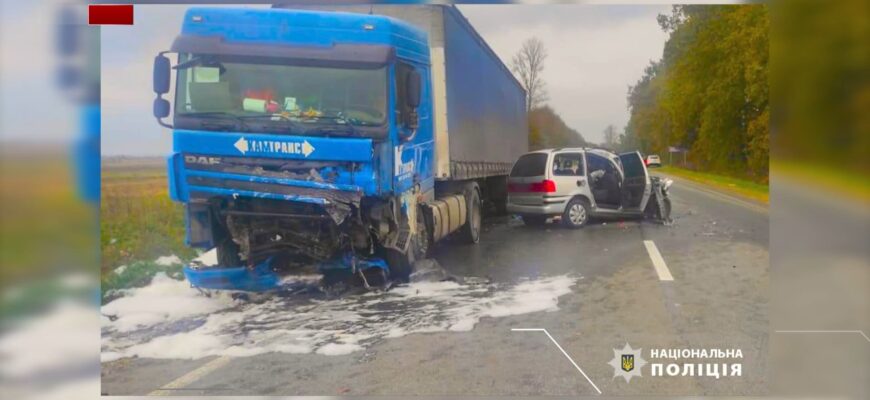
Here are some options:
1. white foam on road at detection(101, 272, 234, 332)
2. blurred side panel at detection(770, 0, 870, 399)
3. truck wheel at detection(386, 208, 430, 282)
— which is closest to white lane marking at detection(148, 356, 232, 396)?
white foam on road at detection(101, 272, 234, 332)

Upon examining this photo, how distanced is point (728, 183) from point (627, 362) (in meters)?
1.26

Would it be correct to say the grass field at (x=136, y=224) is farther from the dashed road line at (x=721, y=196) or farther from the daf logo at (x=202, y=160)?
the dashed road line at (x=721, y=196)

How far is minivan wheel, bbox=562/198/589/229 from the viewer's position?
447cm

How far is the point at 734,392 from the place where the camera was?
4.15 m

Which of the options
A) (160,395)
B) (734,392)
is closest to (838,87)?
(734,392)

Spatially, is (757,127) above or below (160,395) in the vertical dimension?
above

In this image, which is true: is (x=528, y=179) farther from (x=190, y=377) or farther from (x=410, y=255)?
(x=190, y=377)

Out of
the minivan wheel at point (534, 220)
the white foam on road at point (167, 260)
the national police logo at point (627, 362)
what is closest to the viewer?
the national police logo at point (627, 362)

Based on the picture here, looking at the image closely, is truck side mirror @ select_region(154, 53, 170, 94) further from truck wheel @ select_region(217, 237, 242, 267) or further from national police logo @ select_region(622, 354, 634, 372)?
national police logo @ select_region(622, 354, 634, 372)

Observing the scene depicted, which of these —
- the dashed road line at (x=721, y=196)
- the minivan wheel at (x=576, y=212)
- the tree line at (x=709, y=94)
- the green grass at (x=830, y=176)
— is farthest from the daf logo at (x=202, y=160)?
the green grass at (x=830, y=176)

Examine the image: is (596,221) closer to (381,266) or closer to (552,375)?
(552,375)

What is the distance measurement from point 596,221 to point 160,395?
2.78m

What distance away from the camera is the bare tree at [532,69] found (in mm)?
4105

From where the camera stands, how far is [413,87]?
426cm
